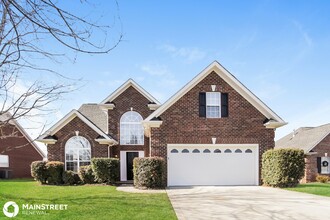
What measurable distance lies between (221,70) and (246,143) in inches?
171

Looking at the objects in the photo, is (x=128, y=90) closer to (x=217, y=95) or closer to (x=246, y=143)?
(x=217, y=95)

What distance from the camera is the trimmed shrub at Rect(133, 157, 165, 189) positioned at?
16906 mm

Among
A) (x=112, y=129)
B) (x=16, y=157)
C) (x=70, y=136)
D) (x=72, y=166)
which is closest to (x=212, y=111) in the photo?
(x=112, y=129)

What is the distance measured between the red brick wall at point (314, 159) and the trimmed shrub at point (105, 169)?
18.9 meters

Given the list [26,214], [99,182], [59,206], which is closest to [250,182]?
[99,182]

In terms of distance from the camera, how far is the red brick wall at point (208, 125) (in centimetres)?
1856

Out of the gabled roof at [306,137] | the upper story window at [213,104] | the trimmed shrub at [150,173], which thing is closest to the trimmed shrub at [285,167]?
the upper story window at [213,104]

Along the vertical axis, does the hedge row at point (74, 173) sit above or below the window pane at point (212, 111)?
below

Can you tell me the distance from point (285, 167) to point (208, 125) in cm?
456

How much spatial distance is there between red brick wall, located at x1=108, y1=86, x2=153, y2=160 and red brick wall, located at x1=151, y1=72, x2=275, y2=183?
21.6 ft

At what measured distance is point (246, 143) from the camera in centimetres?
1878

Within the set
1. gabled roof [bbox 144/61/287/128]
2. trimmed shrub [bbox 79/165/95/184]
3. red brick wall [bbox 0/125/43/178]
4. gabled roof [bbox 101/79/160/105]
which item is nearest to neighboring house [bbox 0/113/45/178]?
red brick wall [bbox 0/125/43/178]

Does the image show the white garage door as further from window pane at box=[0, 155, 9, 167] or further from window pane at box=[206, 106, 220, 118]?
window pane at box=[0, 155, 9, 167]

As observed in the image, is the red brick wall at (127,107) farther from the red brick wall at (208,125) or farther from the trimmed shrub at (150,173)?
the trimmed shrub at (150,173)
